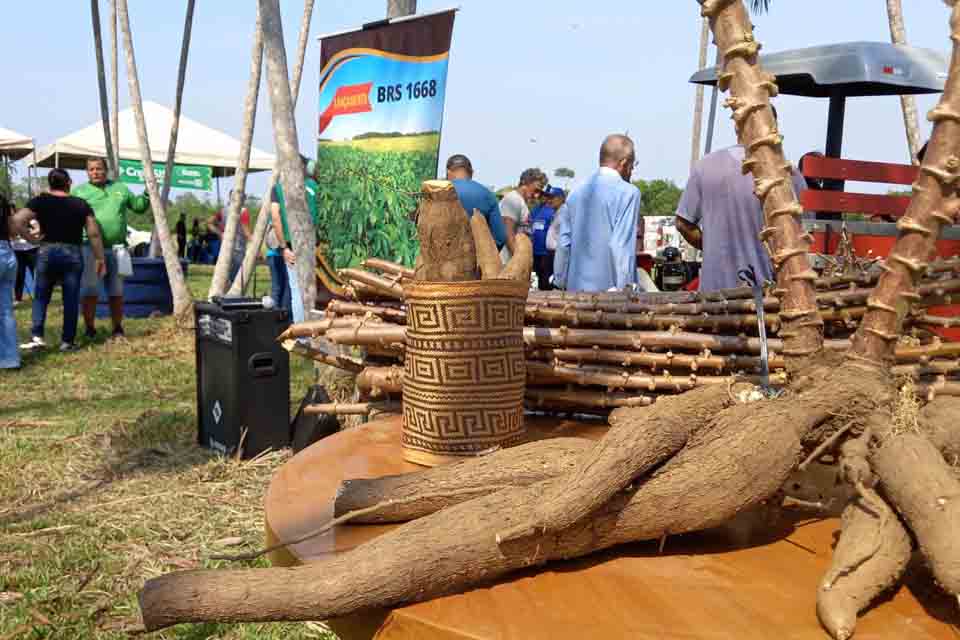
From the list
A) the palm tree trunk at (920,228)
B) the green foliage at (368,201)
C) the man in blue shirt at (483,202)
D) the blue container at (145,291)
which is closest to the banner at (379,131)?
the green foliage at (368,201)

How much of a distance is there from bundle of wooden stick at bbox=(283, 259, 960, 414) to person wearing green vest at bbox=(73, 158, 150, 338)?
Answer: 26.5ft

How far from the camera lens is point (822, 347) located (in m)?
1.43

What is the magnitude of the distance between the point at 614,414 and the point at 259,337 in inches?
152

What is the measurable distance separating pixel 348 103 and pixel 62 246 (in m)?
4.47

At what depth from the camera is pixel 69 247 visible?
28.2 feet

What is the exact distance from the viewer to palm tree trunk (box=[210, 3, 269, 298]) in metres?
9.53

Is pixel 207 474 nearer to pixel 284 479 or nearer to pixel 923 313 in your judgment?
pixel 284 479

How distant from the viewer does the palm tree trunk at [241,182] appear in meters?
9.53

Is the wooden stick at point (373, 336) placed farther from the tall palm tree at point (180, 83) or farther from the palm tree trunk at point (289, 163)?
the tall palm tree at point (180, 83)

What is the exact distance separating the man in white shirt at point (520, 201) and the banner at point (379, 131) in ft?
6.00

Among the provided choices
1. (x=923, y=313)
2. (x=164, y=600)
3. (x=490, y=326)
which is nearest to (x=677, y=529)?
(x=490, y=326)

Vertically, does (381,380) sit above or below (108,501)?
above

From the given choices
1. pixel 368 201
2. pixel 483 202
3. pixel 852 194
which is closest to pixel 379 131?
pixel 368 201

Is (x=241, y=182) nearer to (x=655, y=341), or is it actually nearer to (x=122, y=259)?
(x=122, y=259)
